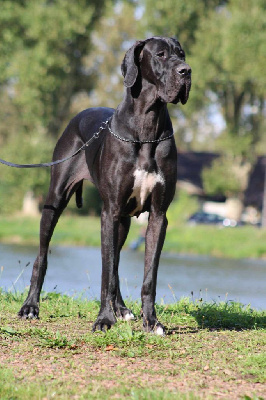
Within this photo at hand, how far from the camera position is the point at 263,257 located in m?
26.5

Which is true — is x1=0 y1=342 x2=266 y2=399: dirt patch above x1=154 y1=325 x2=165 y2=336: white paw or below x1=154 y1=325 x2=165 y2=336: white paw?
below

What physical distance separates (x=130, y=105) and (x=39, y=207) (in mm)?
33998

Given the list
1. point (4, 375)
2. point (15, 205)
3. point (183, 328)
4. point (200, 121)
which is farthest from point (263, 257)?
point (200, 121)

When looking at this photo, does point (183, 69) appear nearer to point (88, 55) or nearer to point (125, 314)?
point (125, 314)

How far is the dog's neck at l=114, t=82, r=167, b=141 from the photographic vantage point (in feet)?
19.3

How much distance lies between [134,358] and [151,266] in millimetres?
1113

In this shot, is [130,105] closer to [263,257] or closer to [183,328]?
[183,328]

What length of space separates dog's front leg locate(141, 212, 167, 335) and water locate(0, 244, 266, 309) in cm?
304

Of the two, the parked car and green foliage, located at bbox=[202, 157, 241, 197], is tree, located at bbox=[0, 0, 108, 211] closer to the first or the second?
green foliage, located at bbox=[202, 157, 241, 197]

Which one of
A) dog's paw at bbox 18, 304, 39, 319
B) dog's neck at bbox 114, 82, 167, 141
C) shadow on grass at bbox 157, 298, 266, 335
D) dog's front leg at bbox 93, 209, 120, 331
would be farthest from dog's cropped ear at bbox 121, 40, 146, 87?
dog's paw at bbox 18, 304, 39, 319

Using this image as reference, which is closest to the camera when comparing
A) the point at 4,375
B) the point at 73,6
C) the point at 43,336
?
the point at 4,375

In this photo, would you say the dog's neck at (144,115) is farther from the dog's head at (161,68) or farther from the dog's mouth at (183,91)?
the dog's mouth at (183,91)

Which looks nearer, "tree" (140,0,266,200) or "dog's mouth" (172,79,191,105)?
"dog's mouth" (172,79,191,105)

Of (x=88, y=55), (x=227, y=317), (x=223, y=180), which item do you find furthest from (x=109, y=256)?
(x=223, y=180)
